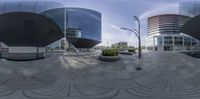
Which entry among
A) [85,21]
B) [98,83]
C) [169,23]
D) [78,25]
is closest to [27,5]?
[78,25]

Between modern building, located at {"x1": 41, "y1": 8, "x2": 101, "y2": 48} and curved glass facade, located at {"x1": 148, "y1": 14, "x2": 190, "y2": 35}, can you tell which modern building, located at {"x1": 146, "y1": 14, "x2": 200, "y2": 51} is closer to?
curved glass facade, located at {"x1": 148, "y1": 14, "x2": 190, "y2": 35}

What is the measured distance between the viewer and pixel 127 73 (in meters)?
14.3

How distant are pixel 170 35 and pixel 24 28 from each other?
228ft

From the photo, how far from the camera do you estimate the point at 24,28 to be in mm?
22750

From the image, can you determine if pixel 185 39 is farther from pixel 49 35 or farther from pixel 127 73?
pixel 127 73

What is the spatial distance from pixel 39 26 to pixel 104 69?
12456mm

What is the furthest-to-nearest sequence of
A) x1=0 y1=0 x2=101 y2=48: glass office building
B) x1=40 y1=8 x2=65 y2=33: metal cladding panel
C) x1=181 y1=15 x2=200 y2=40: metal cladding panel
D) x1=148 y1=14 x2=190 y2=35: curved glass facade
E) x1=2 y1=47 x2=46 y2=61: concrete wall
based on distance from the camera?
1. x1=148 y1=14 x2=190 y2=35: curved glass facade
2. x1=0 y1=0 x2=101 y2=48: glass office building
3. x1=40 y1=8 x2=65 y2=33: metal cladding panel
4. x1=181 y1=15 x2=200 y2=40: metal cladding panel
5. x1=2 y1=47 x2=46 y2=61: concrete wall

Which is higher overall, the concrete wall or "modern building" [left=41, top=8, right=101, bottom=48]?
"modern building" [left=41, top=8, right=101, bottom=48]

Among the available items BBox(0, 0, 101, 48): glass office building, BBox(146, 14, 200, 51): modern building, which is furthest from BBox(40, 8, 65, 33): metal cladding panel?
BBox(146, 14, 200, 51): modern building

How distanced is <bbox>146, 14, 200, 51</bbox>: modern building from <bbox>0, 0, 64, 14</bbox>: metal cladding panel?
148ft

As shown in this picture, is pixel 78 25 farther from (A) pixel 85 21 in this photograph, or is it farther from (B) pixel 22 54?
(B) pixel 22 54

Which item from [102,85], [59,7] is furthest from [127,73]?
[59,7]

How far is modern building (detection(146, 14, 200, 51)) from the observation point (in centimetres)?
7994

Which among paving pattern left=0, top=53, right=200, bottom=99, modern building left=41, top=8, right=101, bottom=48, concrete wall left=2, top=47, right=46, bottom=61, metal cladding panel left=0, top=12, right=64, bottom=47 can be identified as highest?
modern building left=41, top=8, right=101, bottom=48
